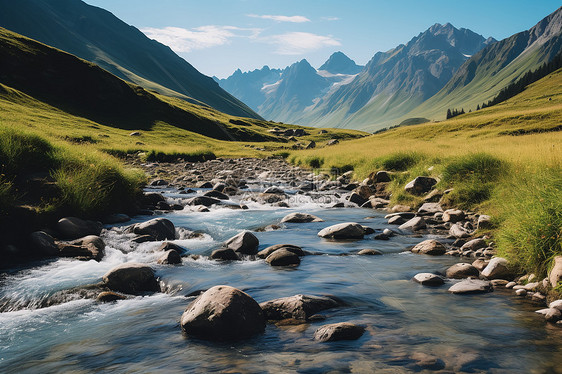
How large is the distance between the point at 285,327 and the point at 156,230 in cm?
775

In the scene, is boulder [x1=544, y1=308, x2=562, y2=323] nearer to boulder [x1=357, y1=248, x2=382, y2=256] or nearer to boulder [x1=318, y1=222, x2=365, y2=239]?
boulder [x1=357, y1=248, x2=382, y2=256]

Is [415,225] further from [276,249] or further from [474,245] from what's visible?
Answer: [276,249]

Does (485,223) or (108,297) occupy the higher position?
(485,223)

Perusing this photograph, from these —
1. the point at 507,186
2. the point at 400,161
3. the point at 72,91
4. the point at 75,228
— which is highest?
the point at 72,91

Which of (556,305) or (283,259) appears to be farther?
(283,259)

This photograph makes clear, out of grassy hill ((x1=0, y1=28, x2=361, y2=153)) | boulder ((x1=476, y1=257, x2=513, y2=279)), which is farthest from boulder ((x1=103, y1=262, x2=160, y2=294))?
grassy hill ((x1=0, y1=28, x2=361, y2=153))

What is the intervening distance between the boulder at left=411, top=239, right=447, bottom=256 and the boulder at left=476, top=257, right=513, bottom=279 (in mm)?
2132

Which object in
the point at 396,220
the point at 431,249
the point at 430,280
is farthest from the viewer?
the point at 396,220

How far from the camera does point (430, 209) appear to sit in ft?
49.8

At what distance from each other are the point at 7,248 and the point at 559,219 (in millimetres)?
12488

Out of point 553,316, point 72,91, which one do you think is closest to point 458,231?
point 553,316

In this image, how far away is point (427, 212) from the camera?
15.1 meters

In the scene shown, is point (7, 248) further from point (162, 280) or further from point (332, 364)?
point (332, 364)

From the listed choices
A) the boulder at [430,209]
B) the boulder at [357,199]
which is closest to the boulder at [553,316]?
the boulder at [430,209]
